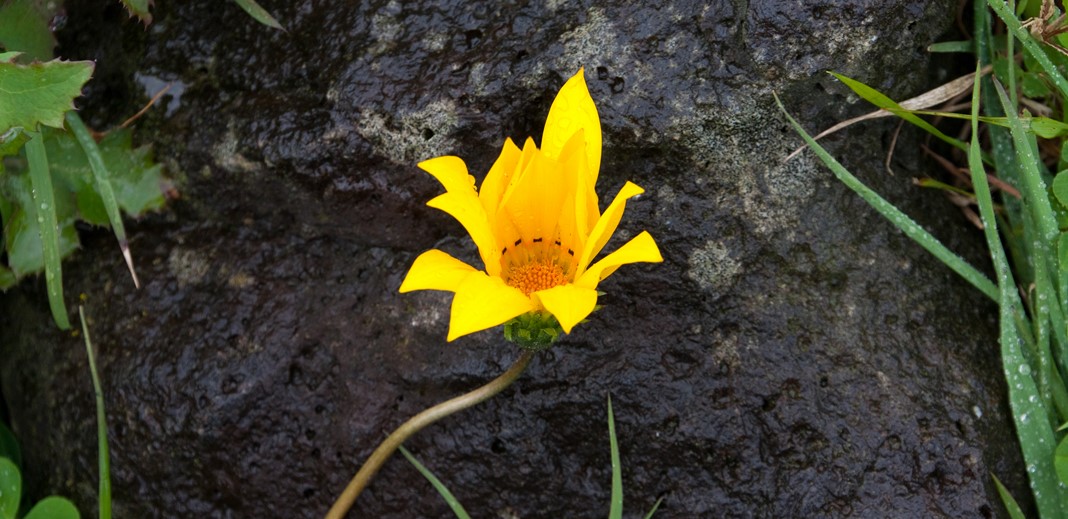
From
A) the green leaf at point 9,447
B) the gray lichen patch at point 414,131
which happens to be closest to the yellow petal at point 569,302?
the gray lichen patch at point 414,131

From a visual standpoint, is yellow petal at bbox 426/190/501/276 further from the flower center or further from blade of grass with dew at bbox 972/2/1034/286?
blade of grass with dew at bbox 972/2/1034/286

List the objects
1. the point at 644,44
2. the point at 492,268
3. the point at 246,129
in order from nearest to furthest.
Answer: the point at 492,268 → the point at 644,44 → the point at 246,129

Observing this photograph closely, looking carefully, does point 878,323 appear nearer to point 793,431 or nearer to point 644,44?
point 793,431

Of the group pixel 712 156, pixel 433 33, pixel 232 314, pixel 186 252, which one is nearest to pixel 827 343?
pixel 712 156

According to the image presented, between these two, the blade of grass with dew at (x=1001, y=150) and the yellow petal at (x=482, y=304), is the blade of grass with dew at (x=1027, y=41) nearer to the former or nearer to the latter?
the blade of grass with dew at (x=1001, y=150)

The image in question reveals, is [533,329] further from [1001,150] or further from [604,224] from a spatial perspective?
[1001,150]

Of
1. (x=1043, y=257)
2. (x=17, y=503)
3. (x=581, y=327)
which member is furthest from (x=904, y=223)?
(x=17, y=503)
